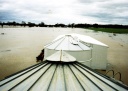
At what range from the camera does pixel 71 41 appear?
2045cm

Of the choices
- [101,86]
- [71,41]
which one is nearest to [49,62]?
[101,86]

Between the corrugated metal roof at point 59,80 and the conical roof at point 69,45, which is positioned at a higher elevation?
the conical roof at point 69,45

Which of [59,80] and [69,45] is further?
[69,45]

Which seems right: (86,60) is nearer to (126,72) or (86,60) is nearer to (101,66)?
(101,66)

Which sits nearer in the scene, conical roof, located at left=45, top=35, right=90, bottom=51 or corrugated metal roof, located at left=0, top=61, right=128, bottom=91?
corrugated metal roof, located at left=0, top=61, right=128, bottom=91

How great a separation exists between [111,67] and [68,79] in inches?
653

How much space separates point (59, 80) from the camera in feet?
29.0

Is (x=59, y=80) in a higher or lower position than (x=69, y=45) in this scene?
lower

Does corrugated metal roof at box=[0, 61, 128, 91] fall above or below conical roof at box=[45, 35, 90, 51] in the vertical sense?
below

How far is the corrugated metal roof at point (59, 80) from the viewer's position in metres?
8.33

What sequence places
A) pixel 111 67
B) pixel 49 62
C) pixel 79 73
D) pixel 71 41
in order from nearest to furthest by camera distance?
pixel 79 73 < pixel 49 62 < pixel 71 41 < pixel 111 67

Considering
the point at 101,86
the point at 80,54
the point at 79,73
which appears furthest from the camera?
the point at 80,54

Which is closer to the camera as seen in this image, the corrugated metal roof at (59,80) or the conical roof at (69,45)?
the corrugated metal roof at (59,80)

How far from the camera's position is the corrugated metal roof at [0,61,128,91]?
328 inches
